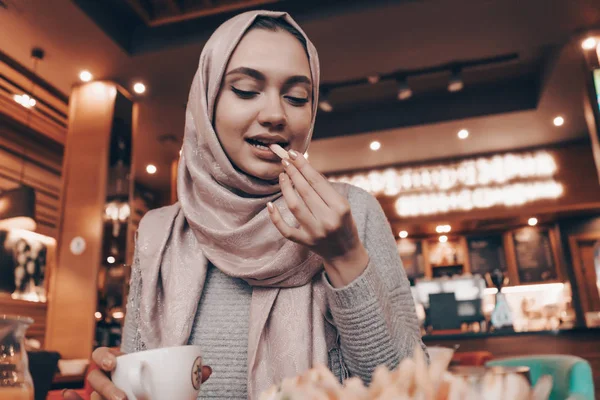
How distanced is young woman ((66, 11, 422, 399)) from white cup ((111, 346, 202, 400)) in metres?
0.31

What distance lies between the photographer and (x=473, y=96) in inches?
220

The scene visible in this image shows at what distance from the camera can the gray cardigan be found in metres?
0.79

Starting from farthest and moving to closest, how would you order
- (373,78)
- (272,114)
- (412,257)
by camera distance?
(412,257)
(373,78)
(272,114)

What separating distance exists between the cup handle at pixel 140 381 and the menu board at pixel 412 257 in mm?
6396

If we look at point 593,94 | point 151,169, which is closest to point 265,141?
point 593,94

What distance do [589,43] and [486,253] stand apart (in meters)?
3.25

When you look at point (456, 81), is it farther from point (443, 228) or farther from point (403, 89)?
point (443, 228)

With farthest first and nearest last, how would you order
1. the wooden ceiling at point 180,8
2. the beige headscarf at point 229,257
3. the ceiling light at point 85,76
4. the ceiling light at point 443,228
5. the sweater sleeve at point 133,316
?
the ceiling light at point 443,228
the ceiling light at point 85,76
the wooden ceiling at point 180,8
the sweater sleeve at point 133,316
the beige headscarf at point 229,257

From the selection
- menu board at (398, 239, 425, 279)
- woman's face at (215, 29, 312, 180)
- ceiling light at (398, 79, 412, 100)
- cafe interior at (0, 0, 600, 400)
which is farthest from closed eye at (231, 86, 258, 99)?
menu board at (398, 239, 425, 279)

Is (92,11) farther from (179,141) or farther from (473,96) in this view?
(473,96)

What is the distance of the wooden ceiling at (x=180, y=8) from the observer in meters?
4.05

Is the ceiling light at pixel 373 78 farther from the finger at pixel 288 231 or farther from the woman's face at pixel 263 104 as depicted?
the finger at pixel 288 231

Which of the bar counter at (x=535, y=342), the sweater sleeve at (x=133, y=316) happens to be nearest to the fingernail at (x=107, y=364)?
the sweater sleeve at (x=133, y=316)

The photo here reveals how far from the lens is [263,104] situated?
3.18 ft
